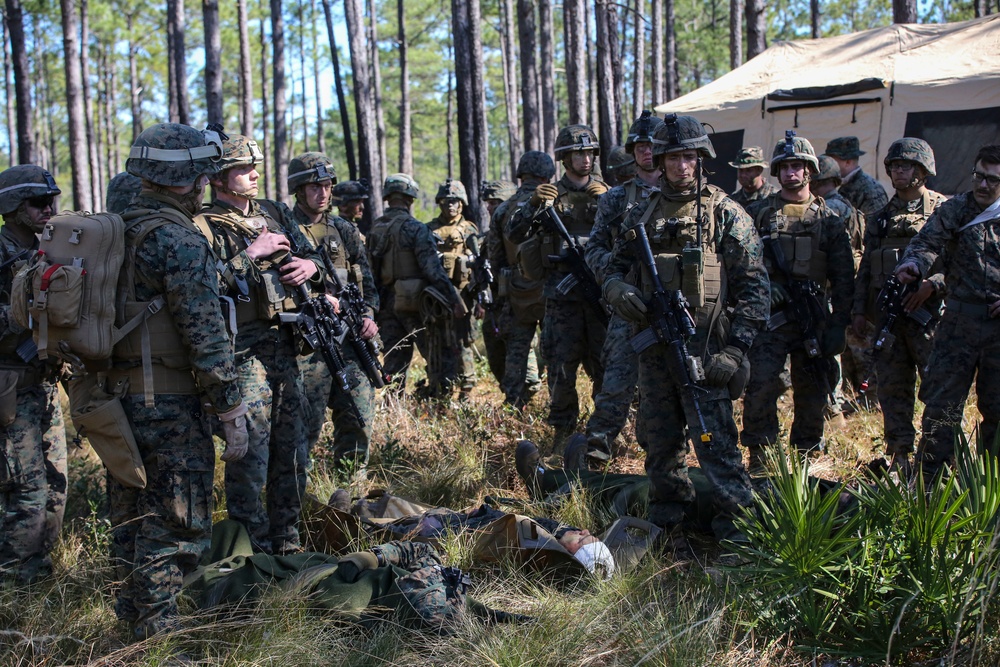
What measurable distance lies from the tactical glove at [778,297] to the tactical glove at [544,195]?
5.83ft

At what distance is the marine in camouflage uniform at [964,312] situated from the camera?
5.12 metres

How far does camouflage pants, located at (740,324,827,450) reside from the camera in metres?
6.02

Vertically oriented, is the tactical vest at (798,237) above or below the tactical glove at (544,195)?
below

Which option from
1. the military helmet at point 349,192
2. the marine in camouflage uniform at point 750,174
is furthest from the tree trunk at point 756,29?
the military helmet at point 349,192

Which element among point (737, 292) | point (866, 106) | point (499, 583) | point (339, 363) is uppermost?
point (866, 106)

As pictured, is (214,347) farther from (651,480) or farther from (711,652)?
(651,480)

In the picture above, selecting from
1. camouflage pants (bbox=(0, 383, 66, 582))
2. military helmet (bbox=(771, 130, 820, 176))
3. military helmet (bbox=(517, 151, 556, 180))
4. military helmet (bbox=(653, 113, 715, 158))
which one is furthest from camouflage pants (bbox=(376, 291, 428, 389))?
military helmet (bbox=(653, 113, 715, 158))

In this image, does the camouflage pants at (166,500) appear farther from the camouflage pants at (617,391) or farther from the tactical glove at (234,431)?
the camouflage pants at (617,391)

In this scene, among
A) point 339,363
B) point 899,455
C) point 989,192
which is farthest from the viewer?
point 899,455

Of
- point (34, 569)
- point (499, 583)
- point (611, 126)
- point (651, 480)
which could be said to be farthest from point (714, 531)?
point (611, 126)

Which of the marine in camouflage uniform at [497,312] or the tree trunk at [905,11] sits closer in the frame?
the marine in camouflage uniform at [497,312]

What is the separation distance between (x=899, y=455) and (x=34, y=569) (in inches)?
202

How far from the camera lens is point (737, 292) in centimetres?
479

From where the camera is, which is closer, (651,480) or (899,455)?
(651,480)
